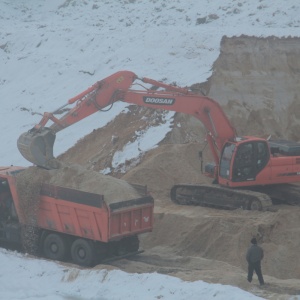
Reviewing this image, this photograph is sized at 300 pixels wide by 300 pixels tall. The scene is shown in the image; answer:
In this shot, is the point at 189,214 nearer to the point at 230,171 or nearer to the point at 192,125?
the point at 230,171

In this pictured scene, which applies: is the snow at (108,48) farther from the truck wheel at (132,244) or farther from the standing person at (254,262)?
the standing person at (254,262)

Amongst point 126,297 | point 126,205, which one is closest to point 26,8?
point 126,205

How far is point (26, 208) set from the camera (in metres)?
17.9

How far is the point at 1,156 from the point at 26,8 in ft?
74.2

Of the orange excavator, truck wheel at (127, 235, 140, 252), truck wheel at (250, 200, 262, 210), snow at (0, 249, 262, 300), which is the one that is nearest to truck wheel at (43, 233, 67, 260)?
snow at (0, 249, 262, 300)

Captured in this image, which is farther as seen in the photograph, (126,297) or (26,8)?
(26,8)

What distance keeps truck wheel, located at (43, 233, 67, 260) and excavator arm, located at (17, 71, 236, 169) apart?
1.92 metres

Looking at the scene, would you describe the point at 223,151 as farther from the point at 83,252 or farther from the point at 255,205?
the point at 83,252

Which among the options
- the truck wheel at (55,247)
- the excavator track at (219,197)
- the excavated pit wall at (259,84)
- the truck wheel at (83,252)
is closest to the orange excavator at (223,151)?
the excavator track at (219,197)

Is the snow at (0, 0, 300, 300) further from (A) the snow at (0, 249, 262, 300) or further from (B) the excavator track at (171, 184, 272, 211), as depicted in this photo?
(B) the excavator track at (171, 184, 272, 211)

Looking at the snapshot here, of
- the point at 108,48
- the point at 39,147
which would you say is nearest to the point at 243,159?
the point at 39,147

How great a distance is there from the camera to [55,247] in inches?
698

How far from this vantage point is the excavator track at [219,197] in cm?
2062

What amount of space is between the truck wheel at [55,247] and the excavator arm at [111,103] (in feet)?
6.30
